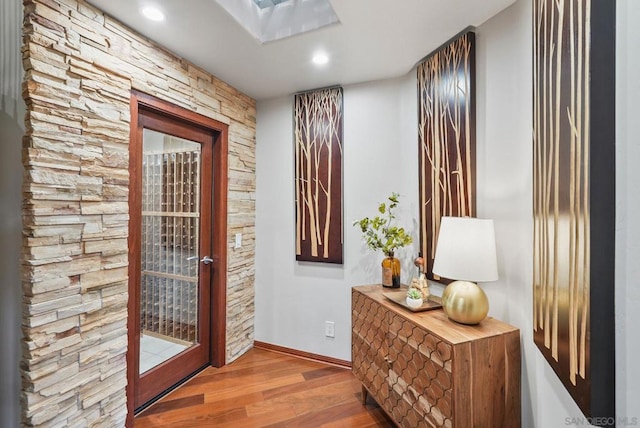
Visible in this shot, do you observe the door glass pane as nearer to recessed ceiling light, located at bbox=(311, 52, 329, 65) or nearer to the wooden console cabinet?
recessed ceiling light, located at bbox=(311, 52, 329, 65)

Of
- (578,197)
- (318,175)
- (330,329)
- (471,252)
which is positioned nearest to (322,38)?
(318,175)

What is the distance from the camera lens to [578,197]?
2.65ft

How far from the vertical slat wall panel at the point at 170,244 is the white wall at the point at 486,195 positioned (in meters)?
0.68

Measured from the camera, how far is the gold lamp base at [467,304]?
1.45 meters

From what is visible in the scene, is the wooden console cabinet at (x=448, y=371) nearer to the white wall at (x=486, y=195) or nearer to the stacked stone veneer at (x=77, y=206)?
the white wall at (x=486, y=195)

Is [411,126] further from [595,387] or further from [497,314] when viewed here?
[595,387]

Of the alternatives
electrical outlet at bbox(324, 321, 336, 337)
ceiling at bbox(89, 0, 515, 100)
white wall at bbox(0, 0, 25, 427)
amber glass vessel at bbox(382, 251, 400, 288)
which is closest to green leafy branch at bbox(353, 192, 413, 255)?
amber glass vessel at bbox(382, 251, 400, 288)

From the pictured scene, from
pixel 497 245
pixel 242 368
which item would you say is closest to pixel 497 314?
pixel 497 245

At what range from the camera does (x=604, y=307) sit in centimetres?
69

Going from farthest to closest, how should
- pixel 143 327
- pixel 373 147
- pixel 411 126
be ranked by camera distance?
pixel 373 147 < pixel 411 126 < pixel 143 327

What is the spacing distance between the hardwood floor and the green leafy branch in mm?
1111

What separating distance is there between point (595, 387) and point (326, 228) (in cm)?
204

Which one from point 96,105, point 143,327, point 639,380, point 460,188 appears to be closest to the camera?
point 639,380

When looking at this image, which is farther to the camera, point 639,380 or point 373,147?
point 373,147
